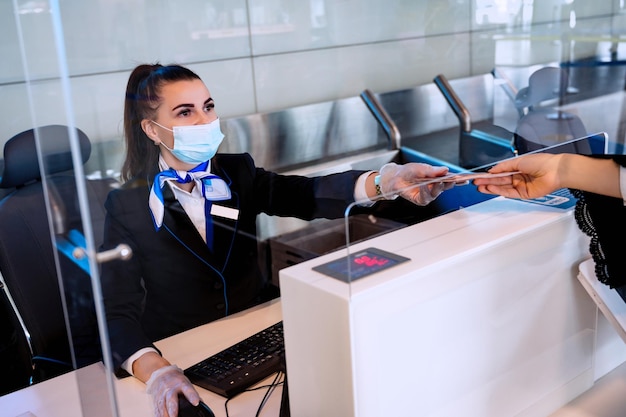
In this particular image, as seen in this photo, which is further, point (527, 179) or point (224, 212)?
point (224, 212)

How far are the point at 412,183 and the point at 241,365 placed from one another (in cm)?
46

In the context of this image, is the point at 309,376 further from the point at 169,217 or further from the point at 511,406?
the point at 169,217

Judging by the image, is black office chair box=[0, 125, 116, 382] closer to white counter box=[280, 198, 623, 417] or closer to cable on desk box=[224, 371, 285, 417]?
cable on desk box=[224, 371, 285, 417]

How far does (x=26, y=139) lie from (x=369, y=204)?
1.17 metres

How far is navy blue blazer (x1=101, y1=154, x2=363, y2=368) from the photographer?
1.20m

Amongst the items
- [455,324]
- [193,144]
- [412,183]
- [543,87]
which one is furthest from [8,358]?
[543,87]

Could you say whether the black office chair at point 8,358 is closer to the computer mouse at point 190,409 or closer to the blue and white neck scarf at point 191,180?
the blue and white neck scarf at point 191,180

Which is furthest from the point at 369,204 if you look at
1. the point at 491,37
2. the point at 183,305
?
the point at 491,37

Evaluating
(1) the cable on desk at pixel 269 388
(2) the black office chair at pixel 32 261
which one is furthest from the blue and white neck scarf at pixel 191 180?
(1) the cable on desk at pixel 269 388

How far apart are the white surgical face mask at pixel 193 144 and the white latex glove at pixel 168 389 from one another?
24.3 inches

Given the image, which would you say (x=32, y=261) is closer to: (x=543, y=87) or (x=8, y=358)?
(x=8, y=358)

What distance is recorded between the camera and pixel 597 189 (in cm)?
100

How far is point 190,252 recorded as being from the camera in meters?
1.62

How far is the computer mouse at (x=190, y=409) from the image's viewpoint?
100cm
